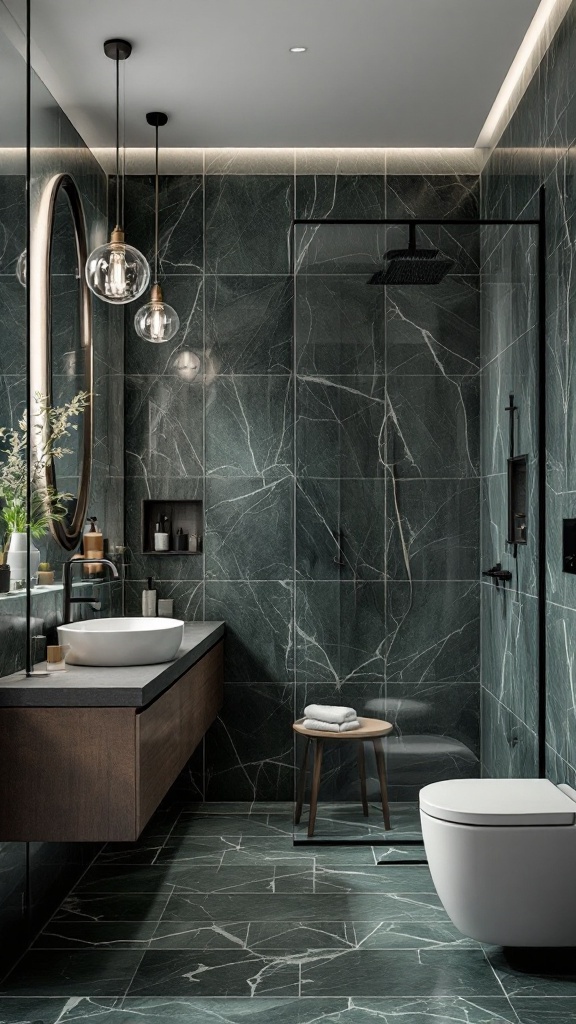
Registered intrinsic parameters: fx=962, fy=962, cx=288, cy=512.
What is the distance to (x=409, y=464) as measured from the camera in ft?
12.0

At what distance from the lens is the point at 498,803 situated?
279 cm

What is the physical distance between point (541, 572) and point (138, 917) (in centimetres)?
183

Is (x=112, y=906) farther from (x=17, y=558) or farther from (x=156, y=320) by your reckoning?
(x=156, y=320)

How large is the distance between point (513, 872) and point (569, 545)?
1.02 metres

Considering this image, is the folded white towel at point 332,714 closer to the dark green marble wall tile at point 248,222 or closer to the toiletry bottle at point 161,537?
the toiletry bottle at point 161,537

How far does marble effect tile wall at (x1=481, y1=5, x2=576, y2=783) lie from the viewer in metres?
3.28

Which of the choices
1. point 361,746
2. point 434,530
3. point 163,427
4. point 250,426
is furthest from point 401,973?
Result: point 163,427

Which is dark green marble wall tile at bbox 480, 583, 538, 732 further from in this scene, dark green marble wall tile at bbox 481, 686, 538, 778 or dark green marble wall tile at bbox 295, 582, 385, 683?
dark green marble wall tile at bbox 295, 582, 385, 683

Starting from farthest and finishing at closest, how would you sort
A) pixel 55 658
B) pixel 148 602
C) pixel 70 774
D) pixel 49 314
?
pixel 148 602 < pixel 49 314 < pixel 55 658 < pixel 70 774

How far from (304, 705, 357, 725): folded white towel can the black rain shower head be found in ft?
5.37

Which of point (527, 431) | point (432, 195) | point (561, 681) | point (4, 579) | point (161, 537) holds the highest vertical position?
point (432, 195)

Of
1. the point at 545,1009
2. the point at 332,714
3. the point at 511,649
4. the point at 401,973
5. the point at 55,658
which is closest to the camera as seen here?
the point at 545,1009

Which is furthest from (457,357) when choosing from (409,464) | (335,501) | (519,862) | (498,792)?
(519,862)

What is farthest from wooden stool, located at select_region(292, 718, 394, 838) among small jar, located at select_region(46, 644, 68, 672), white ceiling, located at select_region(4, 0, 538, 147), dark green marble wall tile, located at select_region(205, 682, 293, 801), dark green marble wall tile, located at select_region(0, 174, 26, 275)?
white ceiling, located at select_region(4, 0, 538, 147)
